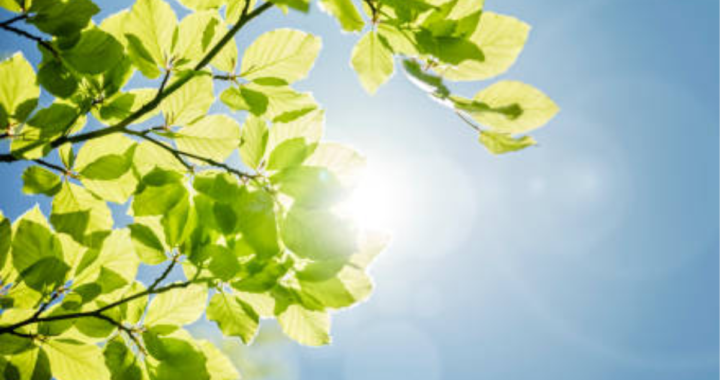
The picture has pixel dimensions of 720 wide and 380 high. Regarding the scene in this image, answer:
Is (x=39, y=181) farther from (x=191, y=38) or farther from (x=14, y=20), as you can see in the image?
(x=191, y=38)

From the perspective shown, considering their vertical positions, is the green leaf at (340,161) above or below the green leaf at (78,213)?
above

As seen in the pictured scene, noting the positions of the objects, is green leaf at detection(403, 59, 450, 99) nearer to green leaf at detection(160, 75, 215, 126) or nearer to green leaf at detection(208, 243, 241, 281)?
green leaf at detection(208, 243, 241, 281)

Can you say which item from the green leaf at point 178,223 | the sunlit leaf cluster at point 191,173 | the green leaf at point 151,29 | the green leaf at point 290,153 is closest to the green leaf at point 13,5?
the sunlit leaf cluster at point 191,173

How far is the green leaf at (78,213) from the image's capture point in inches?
45.5

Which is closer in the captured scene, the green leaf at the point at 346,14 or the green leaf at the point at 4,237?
the green leaf at the point at 346,14

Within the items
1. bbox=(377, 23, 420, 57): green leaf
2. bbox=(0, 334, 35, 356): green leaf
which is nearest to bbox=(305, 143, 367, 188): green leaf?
bbox=(377, 23, 420, 57): green leaf

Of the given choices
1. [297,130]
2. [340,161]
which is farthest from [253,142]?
[340,161]

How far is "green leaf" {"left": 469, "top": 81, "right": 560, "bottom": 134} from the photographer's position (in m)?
0.88

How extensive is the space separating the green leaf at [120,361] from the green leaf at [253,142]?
1.84ft

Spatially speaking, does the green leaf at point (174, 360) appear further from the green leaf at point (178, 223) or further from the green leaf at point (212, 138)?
the green leaf at point (212, 138)

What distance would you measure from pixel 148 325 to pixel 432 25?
986mm

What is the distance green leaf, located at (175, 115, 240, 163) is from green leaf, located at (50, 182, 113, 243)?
0.26 metres

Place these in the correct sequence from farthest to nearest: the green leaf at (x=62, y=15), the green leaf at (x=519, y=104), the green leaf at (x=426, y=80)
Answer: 1. the green leaf at (x=62, y=15)
2. the green leaf at (x=519, y=104)
3. the green leaf at (x=426, y=80)

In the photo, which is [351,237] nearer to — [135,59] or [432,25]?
[432,25]
